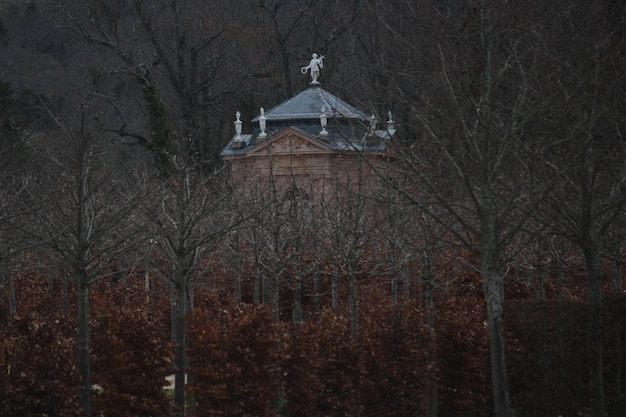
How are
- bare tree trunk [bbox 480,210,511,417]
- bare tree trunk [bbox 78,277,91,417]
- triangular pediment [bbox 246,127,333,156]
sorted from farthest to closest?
1. triangular pediment [bbox 246,127,333,156]
2. bare tree trunk [bbox 78,277,91,417]
3. bare tree trunk [bbox 480,210,511,417]

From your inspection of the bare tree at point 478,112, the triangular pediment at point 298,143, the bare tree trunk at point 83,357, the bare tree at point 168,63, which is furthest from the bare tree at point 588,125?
the triangular pediment at point 298,143

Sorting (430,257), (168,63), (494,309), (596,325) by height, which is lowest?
(596,325)

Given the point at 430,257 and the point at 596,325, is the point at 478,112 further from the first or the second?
the point at 430,257

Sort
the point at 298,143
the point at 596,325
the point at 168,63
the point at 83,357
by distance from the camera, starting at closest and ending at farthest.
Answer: the point at 596,325 < the point at 83,357 < the point at 298,143 < the point at 168,63

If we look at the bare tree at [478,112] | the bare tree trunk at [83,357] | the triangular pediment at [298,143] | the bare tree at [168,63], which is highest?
the bare tree at [168,63]

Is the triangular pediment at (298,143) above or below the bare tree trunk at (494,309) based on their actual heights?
above

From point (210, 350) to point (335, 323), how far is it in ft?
7.12

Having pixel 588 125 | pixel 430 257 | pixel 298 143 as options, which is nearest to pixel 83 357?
pixel 588 125

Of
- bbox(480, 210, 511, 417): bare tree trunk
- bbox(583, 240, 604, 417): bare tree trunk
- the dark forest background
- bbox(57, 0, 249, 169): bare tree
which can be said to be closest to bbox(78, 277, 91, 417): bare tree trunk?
the dark forest background

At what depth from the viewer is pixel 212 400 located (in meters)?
14.6

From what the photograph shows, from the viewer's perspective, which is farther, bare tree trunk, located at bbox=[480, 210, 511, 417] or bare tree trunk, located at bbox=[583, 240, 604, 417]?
bare tree trunk, located at bbox=[583, 240, 604, 417]

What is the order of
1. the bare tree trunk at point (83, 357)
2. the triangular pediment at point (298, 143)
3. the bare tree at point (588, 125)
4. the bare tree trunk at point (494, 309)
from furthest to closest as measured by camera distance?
the triangular pediment at point (298, 143)
the bare tree trunk at point (83, 357)
the bare tree at point (588, 125)
the bare tree trunk at point (494, 309)

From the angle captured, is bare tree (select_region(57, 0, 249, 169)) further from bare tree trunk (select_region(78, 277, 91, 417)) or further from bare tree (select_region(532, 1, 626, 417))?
bare tree (select_region(532, 1, 626, 417))

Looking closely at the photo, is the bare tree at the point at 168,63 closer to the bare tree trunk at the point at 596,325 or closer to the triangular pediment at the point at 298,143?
the triangular pediment at the point at 298,143
